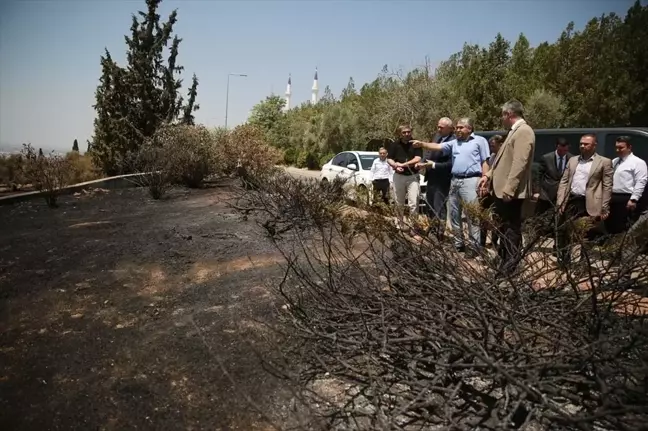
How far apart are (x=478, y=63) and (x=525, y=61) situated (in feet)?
9.22

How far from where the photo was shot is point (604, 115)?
59.7ft

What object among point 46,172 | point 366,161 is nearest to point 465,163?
point 366,161

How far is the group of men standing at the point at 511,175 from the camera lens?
12.9 ft

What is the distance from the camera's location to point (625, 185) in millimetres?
4941

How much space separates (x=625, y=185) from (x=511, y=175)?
6.69ft

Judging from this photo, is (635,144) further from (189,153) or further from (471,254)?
(189,153)

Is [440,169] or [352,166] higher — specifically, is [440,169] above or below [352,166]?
above

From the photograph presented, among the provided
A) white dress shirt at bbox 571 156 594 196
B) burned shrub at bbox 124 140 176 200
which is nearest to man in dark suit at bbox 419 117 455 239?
white dress shirt at bbox 571 156 594 196

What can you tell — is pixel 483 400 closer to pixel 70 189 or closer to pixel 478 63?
pixel 70 189

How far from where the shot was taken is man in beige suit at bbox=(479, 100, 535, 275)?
390cm

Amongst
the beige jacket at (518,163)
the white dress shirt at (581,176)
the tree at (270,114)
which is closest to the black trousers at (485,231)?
the beige jacket at (518,163)

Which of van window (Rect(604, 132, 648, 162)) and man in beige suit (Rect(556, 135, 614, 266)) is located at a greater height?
van window (Rect(604, 132, 648, 162))

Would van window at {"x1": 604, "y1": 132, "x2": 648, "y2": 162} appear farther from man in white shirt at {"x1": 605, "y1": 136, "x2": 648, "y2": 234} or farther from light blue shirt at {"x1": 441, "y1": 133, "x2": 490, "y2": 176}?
light blue shirt at {"x1": 441, "y1": 133, "x2": 490, "y2": 176}

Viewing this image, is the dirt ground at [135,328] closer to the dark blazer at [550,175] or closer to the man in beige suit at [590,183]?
the man in beige suit at [590,183]
